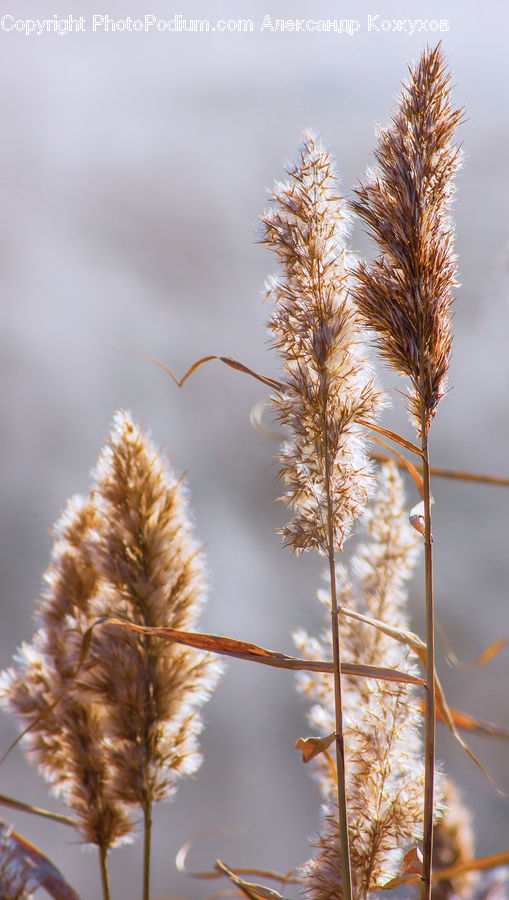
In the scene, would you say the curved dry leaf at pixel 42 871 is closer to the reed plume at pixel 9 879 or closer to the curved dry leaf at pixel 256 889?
the reed plume at pixel 9 879

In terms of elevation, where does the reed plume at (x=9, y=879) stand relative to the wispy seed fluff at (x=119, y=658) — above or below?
below

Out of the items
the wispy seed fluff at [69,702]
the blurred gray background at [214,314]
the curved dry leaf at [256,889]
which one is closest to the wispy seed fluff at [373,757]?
the curved dry leaf at [256,889]

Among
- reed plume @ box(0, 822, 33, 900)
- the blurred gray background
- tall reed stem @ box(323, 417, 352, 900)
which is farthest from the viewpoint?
the blurred gray background

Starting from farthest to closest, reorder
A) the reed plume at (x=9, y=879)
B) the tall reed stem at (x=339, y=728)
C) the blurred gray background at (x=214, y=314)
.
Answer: the blurred gray background at (x=214, y=314) → the reed plume at (x=9, y=879) → the tall reed stem at (x=339, y=728)

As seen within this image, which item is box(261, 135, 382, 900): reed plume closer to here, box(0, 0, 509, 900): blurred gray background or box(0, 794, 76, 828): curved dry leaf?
box(0, 794, 76, 828): curved dry leaf

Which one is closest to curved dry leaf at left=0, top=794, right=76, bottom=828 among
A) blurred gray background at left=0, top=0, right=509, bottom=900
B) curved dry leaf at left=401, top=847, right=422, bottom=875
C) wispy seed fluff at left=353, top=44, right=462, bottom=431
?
curved dry leaf at left=401, top=847, right=422, bottom=875

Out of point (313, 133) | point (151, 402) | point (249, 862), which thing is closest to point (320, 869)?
point (313, 133)

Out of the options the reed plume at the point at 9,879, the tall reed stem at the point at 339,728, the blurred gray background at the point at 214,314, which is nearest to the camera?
the tall reed stem at the point at 339,728

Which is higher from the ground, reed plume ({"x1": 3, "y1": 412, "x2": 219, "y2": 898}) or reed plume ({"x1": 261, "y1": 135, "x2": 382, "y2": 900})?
reed plume ({"x1": 261, "y1": 135, "x2": 382, "y2": 900})
